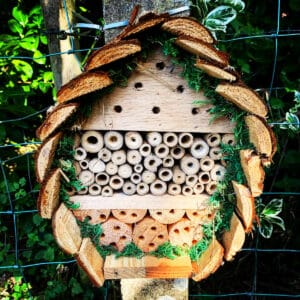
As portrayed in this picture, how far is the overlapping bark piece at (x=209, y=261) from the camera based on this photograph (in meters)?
1.27

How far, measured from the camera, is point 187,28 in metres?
1.10

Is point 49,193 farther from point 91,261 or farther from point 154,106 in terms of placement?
point 154,106

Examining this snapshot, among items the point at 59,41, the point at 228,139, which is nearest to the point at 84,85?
the point at 228,139

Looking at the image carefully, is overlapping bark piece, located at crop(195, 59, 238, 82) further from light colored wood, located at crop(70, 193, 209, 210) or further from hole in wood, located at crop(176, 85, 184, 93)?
light colored wood, located at crop(70, 193, 209, 210)

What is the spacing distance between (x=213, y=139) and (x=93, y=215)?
401mm

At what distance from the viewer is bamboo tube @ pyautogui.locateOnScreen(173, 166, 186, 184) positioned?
129 centimetres

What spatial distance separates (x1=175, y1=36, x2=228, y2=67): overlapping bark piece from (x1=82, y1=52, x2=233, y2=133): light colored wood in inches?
3.8

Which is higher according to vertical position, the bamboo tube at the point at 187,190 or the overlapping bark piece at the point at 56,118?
the overlapping bark piece at the point at 56,118

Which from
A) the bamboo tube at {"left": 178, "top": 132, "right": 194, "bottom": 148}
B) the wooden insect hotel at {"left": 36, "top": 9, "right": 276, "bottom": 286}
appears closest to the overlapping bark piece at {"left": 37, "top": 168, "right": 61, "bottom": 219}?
the wooden insect hotel at {"left": 36, "top": 9, "right": 276, "bottom": 286}

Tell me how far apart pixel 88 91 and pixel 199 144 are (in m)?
0.34

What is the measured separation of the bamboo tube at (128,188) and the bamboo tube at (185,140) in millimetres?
182

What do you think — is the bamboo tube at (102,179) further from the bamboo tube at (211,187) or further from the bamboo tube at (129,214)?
the bamboo tube at (211,187)

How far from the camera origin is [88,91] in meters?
1.12

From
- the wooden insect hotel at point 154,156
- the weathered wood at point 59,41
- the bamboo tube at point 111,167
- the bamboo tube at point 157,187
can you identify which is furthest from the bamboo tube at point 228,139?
the weathered wood at point 59,41
